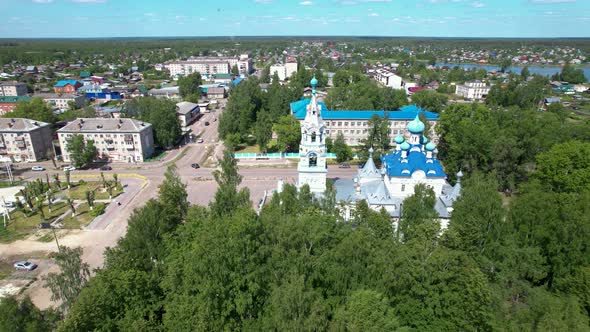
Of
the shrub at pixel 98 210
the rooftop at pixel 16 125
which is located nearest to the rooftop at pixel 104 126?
the rooftop at pixel 16 125

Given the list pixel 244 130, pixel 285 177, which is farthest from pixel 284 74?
pixel 285 177

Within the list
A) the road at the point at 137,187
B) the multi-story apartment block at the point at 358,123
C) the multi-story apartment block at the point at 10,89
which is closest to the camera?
the road at the point at 137,187

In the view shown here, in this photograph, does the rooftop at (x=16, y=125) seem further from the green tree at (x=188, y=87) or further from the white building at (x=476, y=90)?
the white building at (x=476, y=90)

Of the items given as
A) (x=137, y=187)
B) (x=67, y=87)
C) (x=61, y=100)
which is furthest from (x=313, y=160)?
(x=67, y=87)

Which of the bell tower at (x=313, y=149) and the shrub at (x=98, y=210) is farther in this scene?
the shrub at (x=98, y=210)

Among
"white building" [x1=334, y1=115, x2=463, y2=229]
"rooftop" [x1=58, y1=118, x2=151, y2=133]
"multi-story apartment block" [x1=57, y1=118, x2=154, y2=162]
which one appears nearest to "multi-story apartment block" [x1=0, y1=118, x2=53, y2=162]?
"multi-story apartment block" [x1=57, y1=118, x2=154, y2=162]

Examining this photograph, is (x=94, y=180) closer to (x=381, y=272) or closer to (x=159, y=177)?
(x=159, y=177)
